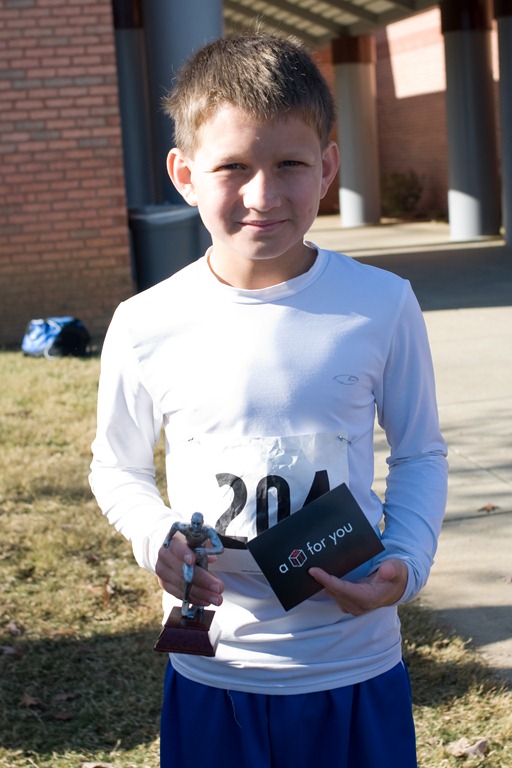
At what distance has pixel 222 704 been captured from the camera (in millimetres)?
1877

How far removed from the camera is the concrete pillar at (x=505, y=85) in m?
15.5

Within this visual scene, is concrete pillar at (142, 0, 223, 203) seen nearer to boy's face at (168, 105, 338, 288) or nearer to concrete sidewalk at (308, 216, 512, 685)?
concrete sidewalk at (308, 216, 512, 685)

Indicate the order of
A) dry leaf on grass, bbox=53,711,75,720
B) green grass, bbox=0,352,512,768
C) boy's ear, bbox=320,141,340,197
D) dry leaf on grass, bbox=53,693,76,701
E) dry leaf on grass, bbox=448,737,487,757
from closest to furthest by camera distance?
boy's ear, bbox=320,141,340,197 → dry leaf on grass, bbox=448,737,487,757 → green grass, bbox=0,352,512,768 → dry leaf on grass, bbox=53,711,75,720 → dry leaf on grass, bbox=53,693,76,701

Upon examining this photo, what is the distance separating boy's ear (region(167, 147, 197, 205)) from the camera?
6.29ft

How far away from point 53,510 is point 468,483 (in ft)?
7.05

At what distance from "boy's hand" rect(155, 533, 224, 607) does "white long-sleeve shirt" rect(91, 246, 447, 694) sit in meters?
0.09

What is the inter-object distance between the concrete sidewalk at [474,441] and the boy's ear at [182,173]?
230cm

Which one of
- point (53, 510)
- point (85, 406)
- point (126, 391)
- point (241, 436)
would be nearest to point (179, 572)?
point (241, 436)

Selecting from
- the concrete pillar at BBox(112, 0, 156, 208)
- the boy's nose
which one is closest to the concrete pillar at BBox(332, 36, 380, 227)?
the concrete pillar at BBox(112, 0, 156, 208)

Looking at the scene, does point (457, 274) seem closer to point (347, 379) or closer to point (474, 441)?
point (474, 441)

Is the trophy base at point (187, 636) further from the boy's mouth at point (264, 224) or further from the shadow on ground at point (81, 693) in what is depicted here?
the shadow on ground at point (81, 693)

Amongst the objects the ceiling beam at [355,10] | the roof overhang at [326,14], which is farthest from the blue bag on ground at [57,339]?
the ceiling beam at [355,10]

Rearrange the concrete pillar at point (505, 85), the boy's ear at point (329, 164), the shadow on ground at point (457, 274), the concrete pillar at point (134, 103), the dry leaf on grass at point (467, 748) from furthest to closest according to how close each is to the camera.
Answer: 1. the concrete pillar at point (505, 85)
2. the concrete pillar at point (134, 103)
3. the shadow on ground at point (457, 274)
4. the dry leaf on grass at point (467, 748)
5. the boy's ear at point (329, 164)

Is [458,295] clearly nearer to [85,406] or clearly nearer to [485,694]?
[85,406]
